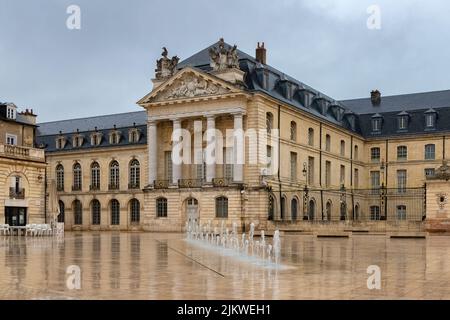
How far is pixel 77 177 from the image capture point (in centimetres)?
6444

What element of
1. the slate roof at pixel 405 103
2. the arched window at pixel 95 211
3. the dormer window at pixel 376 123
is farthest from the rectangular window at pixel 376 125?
the arched window at pixel 95 211

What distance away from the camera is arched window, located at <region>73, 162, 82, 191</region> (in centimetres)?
6367

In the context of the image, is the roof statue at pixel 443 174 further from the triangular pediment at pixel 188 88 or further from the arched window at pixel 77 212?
the arched window at pixel 77 212

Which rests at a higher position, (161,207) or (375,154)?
(375,154)

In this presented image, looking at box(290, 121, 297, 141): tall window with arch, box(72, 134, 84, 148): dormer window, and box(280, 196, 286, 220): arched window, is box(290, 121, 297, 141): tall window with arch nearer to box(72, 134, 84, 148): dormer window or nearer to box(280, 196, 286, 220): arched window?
box(280, 196, 286, 220): arched window

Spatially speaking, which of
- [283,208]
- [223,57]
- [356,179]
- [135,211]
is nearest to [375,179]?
[356,179]

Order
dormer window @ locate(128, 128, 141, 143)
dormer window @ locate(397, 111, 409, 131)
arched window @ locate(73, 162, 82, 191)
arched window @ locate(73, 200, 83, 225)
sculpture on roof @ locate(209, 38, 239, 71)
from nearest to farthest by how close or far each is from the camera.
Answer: sculpture on roof @ locate(209, 38, 239, 71) < dormer window @ locate(128, 128, 141, 143) < arched window @ locate(73, 200, 83, 225) < arched window @ locate(73, 162, 82, 191) < dormer window @ locate(397, 111, 409, 131)

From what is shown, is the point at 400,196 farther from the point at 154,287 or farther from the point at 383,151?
the point at 154,287

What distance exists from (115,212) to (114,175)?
3.50m

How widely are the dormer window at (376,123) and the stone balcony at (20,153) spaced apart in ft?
131

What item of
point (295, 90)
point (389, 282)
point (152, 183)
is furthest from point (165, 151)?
point (389, 282)

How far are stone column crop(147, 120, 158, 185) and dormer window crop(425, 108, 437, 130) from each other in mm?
27647

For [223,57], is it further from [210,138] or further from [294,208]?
[294,208]

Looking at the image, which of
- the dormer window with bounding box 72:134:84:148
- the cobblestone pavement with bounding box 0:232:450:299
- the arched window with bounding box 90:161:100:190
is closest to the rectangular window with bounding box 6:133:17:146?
the arched window with bounding box 90:161:100:190
